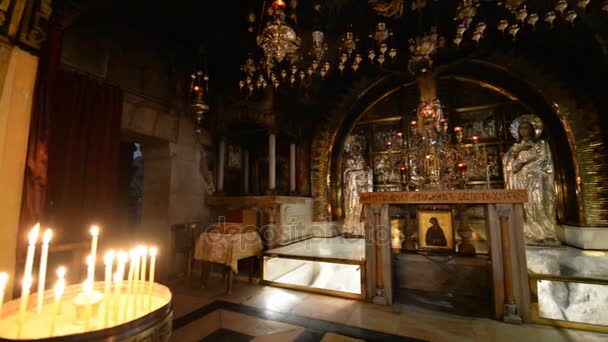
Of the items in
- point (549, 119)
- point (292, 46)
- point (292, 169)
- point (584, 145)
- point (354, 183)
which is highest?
point (292, 46)

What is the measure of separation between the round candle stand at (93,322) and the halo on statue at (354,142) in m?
5.92

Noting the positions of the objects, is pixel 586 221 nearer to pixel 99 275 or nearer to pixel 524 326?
pixel 524 326

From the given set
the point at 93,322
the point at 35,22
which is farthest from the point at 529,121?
the point at 35,22

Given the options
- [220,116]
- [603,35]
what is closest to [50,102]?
[220,116]

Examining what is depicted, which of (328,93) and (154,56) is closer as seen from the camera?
(154,56)

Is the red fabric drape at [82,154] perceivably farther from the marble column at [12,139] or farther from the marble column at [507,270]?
the marble column at [507,270]

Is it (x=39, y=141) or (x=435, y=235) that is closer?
(x=39, y=141)

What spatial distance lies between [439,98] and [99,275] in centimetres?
798

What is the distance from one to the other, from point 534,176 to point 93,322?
744 cm

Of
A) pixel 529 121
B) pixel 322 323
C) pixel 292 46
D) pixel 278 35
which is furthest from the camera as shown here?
pixel 529 121

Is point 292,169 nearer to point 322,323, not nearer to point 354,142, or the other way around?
point 354,142

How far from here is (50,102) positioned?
300 cm

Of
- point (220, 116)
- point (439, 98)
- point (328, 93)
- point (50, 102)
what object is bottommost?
point (50, 102)

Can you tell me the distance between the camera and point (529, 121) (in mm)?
5445
